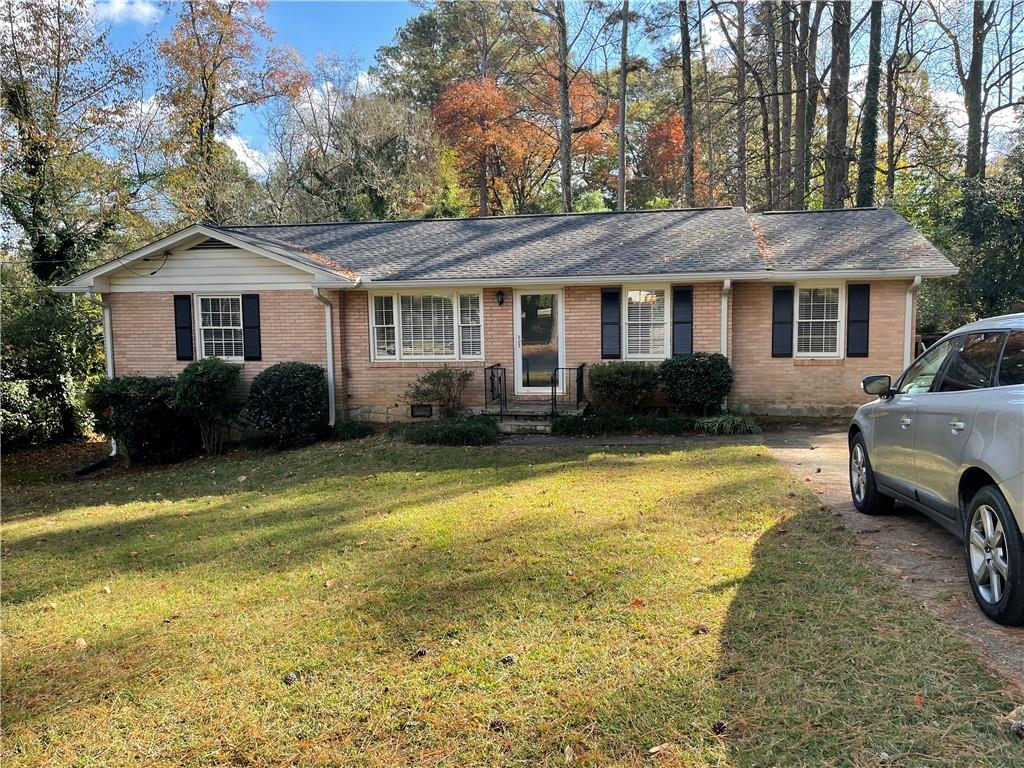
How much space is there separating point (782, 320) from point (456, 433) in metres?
6.59

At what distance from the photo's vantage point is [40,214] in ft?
48.7

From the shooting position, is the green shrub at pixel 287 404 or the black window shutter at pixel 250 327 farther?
the black window shutter at pixel 250 327

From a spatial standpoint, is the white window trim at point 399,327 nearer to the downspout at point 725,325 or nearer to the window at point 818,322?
the downspout at point 725,325

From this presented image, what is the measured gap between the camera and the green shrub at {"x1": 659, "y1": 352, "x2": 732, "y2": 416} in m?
11.4

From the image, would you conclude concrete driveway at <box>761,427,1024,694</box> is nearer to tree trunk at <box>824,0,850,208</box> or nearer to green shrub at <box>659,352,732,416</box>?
green shrub at <box>659,352,732,416</box>

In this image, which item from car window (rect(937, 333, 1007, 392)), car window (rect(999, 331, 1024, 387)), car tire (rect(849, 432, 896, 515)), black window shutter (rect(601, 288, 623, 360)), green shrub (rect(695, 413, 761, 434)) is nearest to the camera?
car window (rect(999, 331, 1024, 387))

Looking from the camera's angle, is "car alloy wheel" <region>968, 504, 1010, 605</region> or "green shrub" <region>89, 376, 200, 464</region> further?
"green shrub" <region>89, 376, 200, 464</region>

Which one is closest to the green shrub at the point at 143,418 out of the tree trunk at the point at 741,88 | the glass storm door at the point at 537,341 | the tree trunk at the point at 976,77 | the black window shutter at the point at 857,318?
the glass storm door at the point at 537,341

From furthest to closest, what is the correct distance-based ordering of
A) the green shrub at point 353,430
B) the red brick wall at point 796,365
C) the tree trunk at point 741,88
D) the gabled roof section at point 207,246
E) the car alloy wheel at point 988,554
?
the tree trunk at point 741,88
the green shrub at point 353,430
the gabled roof section at point 207,246
the red brick wall at point 796,365
the car alloy wheel at point 988,554

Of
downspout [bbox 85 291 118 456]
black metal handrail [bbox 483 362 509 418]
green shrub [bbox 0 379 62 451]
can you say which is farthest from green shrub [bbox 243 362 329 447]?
green shrub [bbox 0 379 62 451]

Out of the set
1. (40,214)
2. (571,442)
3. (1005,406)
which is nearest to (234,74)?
(40,214)

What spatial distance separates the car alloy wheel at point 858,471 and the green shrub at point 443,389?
7.66 meters

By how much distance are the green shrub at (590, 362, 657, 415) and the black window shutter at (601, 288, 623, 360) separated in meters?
0.62

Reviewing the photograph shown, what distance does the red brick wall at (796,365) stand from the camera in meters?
11.8
